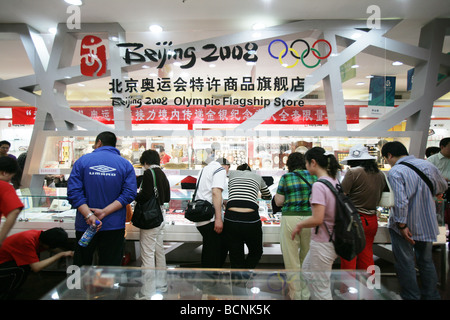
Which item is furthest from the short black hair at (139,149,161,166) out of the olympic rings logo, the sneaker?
the olympic rings logo

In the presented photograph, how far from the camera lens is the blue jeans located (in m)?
2.79

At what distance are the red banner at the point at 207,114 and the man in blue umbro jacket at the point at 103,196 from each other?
1798mm

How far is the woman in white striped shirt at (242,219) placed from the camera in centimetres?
312

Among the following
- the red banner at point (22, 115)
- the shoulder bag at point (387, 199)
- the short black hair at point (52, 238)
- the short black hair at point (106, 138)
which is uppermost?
the red banner at point (22, 115)

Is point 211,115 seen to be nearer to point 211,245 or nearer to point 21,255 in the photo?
point 211,245

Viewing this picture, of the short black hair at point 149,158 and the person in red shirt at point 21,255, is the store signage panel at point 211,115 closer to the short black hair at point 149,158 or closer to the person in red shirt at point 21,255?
the short black hair at point 149,158

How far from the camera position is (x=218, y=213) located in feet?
10.5

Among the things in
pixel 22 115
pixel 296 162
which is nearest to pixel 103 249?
pixel 296 162

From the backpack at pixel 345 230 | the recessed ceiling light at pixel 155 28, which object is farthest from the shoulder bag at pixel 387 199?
the recessed ceiling light at pixel 155 28

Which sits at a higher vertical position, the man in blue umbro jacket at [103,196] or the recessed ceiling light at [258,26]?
the recessed ceiling light at [258,26]
